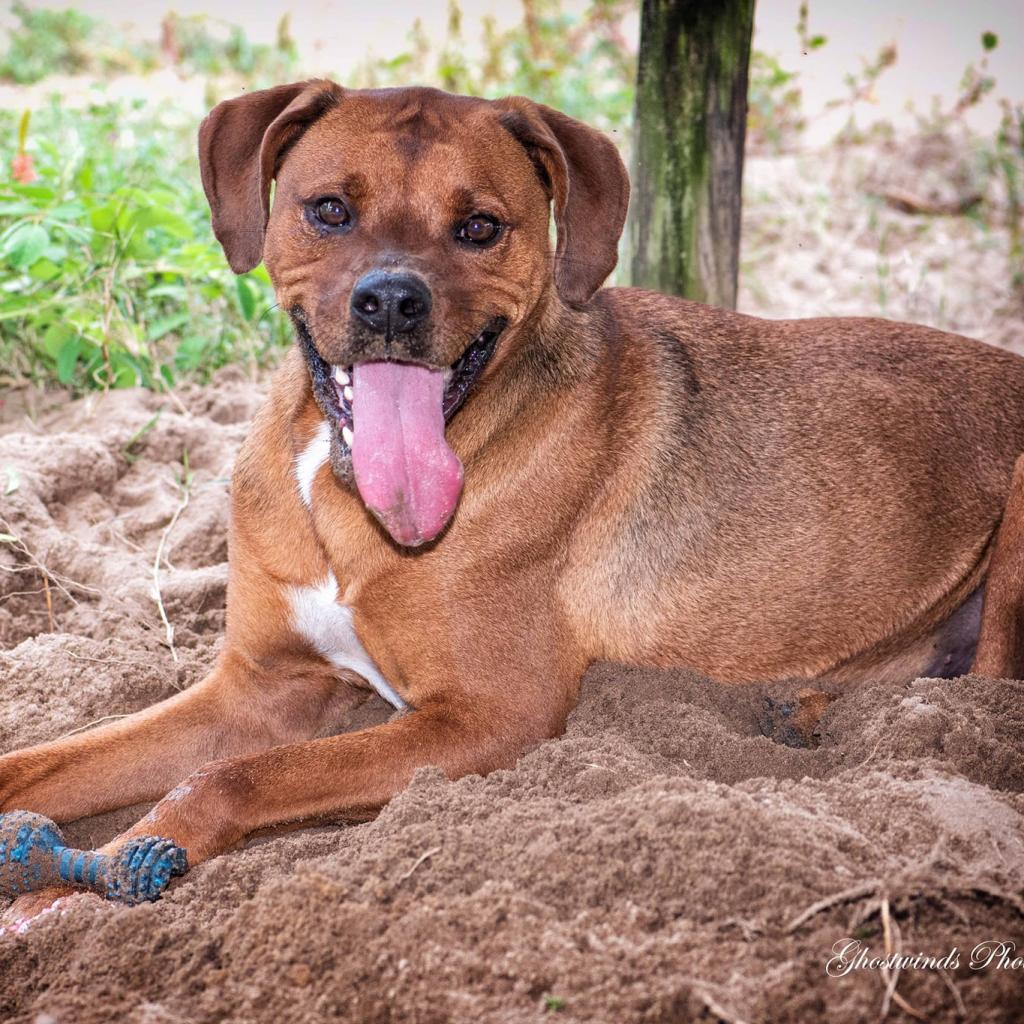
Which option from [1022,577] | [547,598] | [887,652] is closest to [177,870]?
[547,598]

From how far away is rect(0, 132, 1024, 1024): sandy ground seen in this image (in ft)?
7.75

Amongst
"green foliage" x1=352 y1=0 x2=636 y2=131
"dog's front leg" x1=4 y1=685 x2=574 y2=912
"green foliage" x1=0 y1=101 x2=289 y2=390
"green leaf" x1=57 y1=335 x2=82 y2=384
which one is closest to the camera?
"dog's front leg" x1=4 y1=685 x2=574 y2=912

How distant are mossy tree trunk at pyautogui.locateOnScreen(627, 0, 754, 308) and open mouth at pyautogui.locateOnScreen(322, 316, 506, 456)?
2501 millimetres

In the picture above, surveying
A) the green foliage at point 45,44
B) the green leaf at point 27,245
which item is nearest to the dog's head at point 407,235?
the green leaf at point 27,245

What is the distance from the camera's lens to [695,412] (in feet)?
13.7

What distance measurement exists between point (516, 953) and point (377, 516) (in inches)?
59.1

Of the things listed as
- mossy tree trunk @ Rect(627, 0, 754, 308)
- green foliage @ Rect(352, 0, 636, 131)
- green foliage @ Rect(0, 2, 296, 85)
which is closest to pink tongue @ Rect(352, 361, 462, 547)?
mossy tree trunk @ Rect(627, 0, 754, 308)

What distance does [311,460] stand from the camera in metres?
3.93

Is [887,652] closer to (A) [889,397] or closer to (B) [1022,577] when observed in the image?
(B) [1022,577]

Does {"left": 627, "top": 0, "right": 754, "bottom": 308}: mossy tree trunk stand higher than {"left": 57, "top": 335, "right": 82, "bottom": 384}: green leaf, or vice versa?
{"left": 627, "top": 0, "right": 754, "bottom": 308}: mossy tree trunk

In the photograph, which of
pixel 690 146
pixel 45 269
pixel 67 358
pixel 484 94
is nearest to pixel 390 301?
pixel 690 146

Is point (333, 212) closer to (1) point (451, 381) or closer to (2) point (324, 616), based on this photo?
(1) point (451, 381)

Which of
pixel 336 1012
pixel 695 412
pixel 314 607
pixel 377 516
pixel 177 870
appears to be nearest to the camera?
pixel 336 1012

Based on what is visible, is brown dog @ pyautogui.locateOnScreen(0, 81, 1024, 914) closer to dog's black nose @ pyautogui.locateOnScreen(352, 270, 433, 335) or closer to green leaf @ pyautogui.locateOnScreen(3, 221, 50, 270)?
dog's black nose @ pyautogui.locateOnScreen(352, 270, 433, 335)
